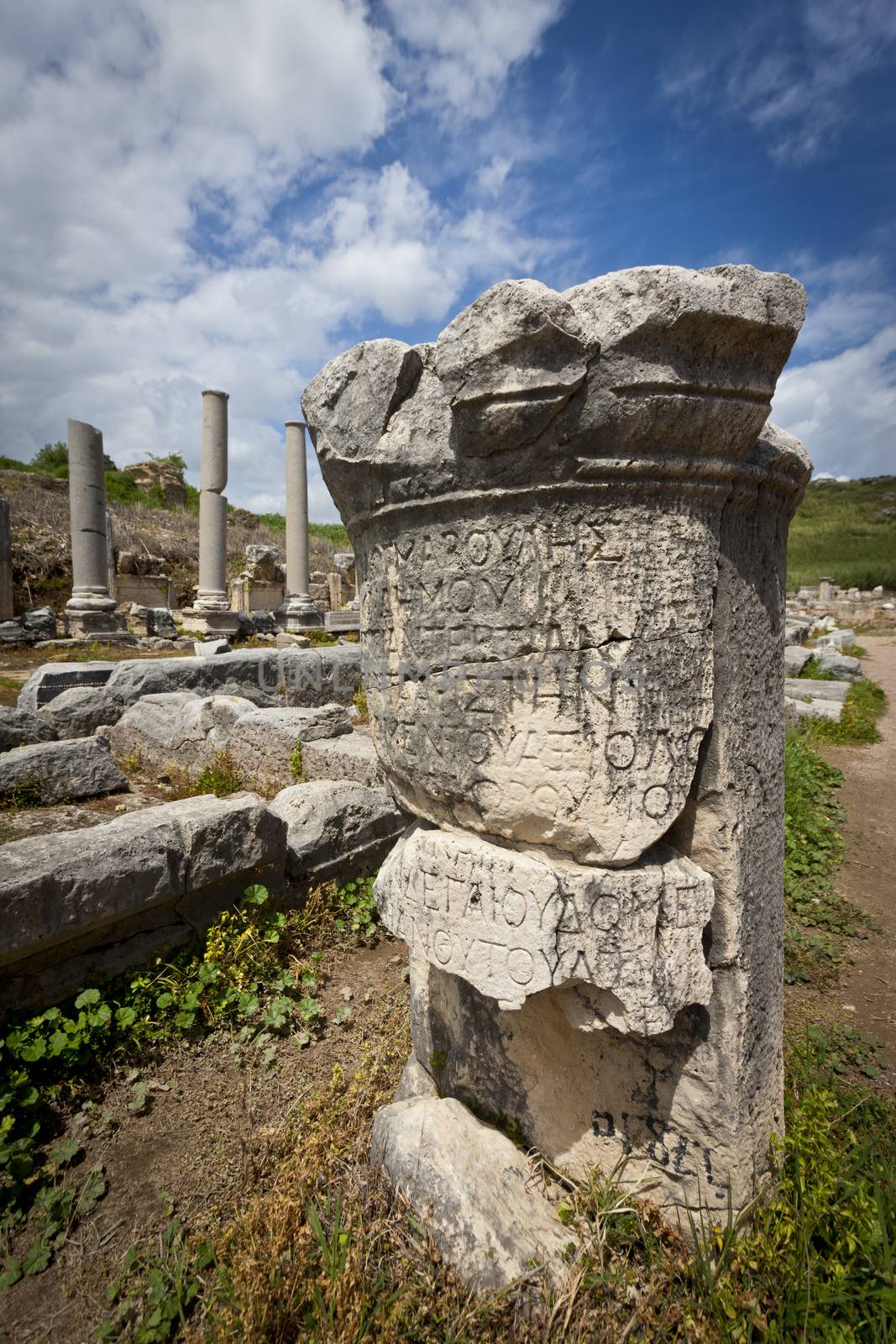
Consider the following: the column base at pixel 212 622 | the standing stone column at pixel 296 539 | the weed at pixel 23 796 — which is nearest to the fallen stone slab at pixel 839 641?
the standing stone column at pixel 296 539

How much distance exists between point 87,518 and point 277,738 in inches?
448

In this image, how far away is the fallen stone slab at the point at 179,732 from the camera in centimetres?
534

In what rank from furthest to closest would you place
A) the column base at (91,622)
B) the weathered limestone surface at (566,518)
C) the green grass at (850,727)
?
1. the column base at (91,622)
2. the green grass at (850,727)
3. the weathered limestone surface at (566,518)

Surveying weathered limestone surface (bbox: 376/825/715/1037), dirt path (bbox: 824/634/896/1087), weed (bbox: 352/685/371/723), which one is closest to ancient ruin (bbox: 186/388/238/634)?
weed (bbox: 352/685/371/723)

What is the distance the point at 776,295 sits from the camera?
123 cm

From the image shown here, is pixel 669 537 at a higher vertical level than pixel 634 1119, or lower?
higher

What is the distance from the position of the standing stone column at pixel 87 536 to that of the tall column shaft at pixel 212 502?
6.91ft

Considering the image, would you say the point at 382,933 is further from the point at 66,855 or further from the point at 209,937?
the point at 66,855

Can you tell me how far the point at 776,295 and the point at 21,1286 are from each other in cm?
290

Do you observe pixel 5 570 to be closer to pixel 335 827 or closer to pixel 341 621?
pixel 341 621

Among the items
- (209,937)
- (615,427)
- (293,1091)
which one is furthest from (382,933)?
(615,427)

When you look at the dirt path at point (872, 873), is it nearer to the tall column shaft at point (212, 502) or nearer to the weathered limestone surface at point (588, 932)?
the weathered limestone surface at point (588, 932)

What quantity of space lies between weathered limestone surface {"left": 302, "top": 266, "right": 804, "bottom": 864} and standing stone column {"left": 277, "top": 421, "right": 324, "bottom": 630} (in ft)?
53.0

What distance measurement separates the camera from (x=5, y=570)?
1502 cm
